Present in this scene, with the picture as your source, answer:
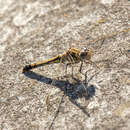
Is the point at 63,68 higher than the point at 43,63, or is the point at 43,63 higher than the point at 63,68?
the point at 43,63

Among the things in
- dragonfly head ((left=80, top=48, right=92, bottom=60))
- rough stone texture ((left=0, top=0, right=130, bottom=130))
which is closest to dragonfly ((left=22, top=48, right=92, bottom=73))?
dragonfly head ((left=80, top=48, right=92, bottom=60))

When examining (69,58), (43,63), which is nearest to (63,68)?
(69,58)

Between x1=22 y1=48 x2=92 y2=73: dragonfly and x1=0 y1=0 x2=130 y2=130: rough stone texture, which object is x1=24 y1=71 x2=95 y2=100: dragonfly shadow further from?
x1=22 y1=48 x2=92 y2=73: dragonfly

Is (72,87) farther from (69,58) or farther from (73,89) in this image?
(69,58)

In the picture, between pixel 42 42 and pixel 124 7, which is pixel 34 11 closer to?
pixel 42 42

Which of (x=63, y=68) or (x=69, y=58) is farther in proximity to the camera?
(x=63, y=68)

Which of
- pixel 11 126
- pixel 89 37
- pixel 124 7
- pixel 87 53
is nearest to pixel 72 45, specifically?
pixel 89 37
